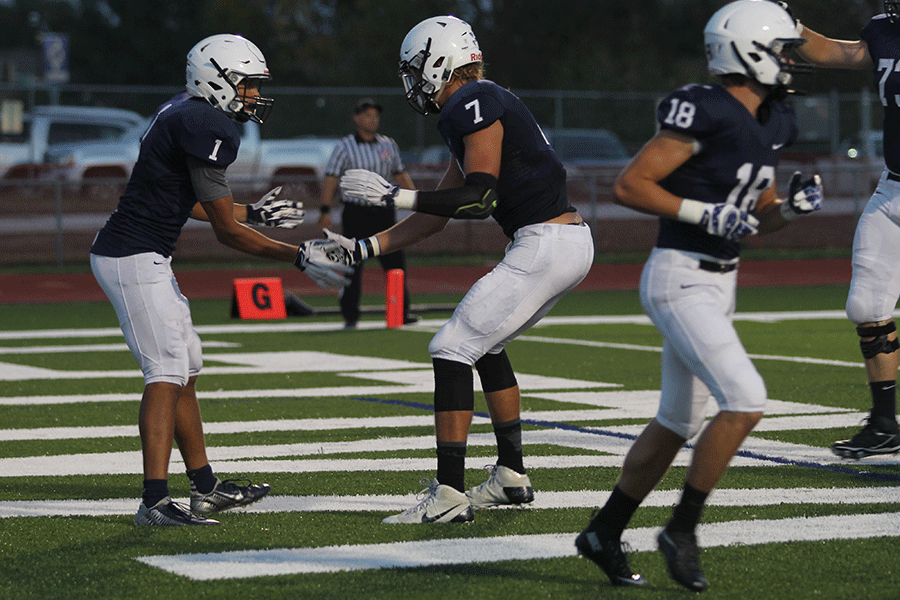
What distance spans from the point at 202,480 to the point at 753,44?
280cm

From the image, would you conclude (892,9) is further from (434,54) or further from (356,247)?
(356,247)

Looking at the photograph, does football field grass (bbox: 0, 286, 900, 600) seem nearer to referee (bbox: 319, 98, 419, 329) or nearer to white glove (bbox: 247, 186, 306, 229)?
white glove (bbox: 247, 186, 306, 229)

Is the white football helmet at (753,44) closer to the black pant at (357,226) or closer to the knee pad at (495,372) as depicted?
the knee pad at (495,372)

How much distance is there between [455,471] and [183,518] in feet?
3.49

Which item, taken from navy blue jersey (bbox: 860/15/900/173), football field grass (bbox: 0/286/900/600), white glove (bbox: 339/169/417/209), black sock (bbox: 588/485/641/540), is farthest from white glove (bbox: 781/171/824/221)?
navy blue jersey (bbox: 860/15/900/173)

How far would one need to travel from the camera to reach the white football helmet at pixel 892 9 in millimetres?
7053

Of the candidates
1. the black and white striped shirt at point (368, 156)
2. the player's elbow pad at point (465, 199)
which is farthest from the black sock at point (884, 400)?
the black and white striped shirt at point (368, 156)

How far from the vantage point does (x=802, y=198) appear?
15.1ft

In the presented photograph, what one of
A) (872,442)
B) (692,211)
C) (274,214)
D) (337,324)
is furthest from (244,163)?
(692,211)

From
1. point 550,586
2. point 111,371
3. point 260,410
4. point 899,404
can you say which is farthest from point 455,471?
point 111,371

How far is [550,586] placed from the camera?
4.63 meters

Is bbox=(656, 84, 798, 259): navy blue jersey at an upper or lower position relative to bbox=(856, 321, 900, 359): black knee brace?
upper

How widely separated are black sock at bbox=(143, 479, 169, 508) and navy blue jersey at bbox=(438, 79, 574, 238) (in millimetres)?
1696

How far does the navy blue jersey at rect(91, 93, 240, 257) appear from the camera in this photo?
5.60 m
